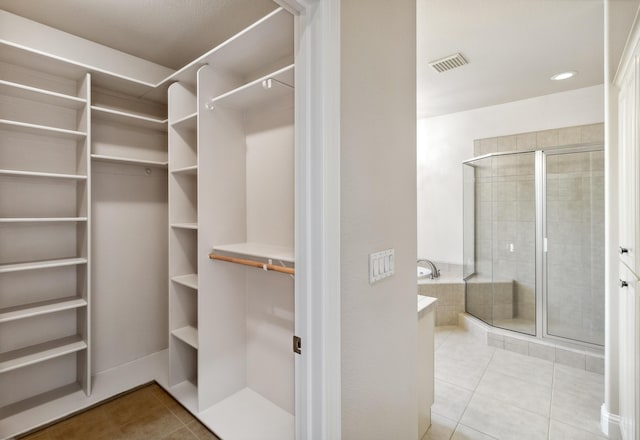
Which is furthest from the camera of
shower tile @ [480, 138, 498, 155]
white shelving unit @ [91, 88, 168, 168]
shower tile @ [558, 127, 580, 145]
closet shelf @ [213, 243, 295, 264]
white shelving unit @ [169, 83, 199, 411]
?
shower tile @ [480, 138, 498, 155]

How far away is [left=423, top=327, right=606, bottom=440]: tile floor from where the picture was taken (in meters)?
1.89

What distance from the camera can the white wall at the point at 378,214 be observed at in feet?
3.43

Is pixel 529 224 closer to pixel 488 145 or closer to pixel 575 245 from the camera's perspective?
pixel 575 245

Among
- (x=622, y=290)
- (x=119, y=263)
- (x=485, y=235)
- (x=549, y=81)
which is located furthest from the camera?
(x=485, y=235)

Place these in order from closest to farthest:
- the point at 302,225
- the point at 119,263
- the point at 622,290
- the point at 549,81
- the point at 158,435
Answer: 1. the point at 302,225
2. the point at 622,290
3. the point at 158,435
4. the point at 119,263
5. the point at 549,81

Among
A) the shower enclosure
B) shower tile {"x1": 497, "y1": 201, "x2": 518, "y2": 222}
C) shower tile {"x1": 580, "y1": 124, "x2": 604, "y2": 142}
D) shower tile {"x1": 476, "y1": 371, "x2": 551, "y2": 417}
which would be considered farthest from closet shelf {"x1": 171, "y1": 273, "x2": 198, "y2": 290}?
shower tile {"x1": 580, "y1": 124, "x2": 604, "y2": 142}

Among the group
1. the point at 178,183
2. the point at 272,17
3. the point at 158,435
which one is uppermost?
the point at 272,17

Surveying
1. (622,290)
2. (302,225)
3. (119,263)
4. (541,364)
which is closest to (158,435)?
(119,263)

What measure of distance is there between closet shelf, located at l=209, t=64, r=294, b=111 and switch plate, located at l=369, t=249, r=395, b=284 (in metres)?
1.01

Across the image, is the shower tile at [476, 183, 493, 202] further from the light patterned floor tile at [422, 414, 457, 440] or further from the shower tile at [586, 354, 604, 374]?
the light patterned floor tile at [422, 414, 457, 440]

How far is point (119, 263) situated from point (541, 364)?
148 inches

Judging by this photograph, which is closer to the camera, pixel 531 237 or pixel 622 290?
pixel 622 290

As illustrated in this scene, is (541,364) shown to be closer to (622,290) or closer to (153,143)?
(622,290)

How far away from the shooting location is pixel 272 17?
150 cm
